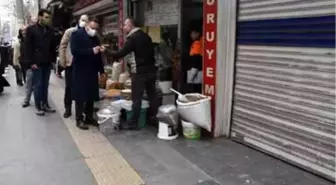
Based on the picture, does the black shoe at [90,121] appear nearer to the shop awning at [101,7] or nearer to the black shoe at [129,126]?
the black shoe at [129,126]

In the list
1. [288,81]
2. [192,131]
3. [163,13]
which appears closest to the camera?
[288,81]

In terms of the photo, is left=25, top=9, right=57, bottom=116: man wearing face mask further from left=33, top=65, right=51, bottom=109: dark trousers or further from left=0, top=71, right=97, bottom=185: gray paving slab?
left=0, top=71, right=97, bottom=185: gray paving slab

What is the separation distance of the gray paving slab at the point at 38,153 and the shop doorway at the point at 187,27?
223cm

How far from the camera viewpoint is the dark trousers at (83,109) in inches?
240

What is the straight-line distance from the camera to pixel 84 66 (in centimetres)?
593

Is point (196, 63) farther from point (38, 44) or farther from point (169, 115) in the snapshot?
point (38, 44)

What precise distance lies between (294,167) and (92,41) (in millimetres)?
3568

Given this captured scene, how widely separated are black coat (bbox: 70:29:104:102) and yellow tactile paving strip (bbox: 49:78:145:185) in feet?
1.98

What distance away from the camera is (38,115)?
23.4 ft

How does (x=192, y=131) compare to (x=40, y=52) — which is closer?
(x=192, y=131)

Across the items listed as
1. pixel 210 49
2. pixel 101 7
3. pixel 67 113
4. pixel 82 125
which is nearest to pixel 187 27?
pixel 210 49

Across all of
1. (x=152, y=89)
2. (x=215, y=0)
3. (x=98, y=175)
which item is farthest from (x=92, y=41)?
(x=98, y=175)

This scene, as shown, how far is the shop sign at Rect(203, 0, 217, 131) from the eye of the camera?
5.08 metres

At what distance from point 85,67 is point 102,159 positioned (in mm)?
1875
